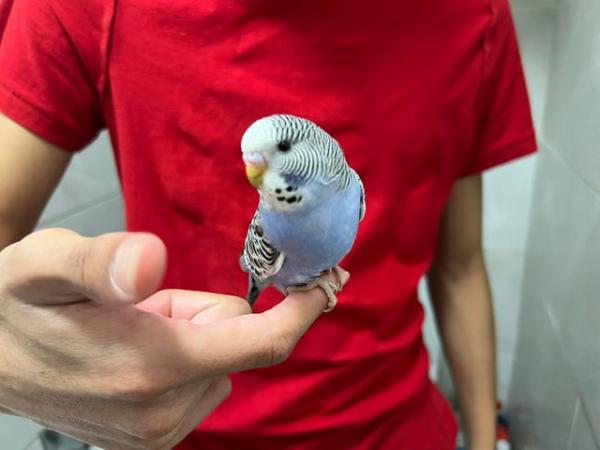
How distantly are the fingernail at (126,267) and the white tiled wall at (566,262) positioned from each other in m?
Result: 0.55

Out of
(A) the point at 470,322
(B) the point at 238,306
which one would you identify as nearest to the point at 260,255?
(B) the point at 238,306

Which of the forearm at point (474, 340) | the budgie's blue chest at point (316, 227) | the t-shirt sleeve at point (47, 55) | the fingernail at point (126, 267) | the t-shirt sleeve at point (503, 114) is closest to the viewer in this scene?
the fingernail at point (126, 267)

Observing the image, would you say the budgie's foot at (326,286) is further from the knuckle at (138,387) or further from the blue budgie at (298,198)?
the knuckle at (138,387)

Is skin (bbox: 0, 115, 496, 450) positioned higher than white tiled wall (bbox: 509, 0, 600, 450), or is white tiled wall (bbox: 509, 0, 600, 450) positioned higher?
skin (bbox: 0, 115, 496, 450)

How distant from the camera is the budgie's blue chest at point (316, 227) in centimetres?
29

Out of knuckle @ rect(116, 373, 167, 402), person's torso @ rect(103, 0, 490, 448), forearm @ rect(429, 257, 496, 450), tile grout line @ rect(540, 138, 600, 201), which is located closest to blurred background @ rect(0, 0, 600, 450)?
tile grout line @ rect(540, 138, 600, 201)

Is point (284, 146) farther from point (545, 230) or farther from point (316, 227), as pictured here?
point (545, 230)

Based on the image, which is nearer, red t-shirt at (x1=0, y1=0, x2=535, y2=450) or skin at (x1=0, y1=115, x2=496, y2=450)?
skin at (x1=0, y1=115, x2=496, y2=450)

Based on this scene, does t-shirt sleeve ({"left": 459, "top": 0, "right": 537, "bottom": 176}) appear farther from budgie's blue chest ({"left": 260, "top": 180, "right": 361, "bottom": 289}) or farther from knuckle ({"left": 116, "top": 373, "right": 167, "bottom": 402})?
knuckle ({"left": 116, "top": 373, "right": 167, "bottom": 402})

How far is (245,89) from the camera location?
0.44 metres

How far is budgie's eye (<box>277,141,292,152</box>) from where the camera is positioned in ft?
0.89


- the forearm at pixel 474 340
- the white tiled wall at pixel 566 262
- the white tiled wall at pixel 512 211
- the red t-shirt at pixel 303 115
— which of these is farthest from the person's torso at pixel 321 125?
the white tiled wall at pixel 512 211

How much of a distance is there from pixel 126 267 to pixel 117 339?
0.22 feet

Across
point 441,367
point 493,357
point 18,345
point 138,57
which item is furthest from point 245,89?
point 441,367
